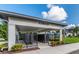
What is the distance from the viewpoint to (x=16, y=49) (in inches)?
A: 530

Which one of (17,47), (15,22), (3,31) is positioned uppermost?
(15,22)

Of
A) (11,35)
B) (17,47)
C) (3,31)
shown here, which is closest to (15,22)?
(11,35)

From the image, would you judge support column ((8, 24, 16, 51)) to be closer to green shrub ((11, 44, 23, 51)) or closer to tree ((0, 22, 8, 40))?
green shrub ((11, 44, 23, 51))

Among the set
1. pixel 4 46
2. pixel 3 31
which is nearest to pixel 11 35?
pixel 3 31

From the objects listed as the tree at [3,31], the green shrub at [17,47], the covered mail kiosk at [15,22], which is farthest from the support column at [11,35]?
the tree at [3,31]

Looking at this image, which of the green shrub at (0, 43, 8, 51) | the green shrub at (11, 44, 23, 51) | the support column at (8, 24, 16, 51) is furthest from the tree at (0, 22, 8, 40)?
the green shrub at (11, 44, 23, 51)

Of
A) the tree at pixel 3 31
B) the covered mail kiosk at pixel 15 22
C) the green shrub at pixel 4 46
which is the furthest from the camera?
the tree at pixel 3 31

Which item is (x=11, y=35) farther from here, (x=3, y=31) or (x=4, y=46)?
(x=4, y=46)

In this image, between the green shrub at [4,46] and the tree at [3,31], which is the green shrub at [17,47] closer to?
the green shrub at [4,46]

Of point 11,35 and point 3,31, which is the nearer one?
point 11,35

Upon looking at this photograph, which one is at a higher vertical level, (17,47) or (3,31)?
(3,31)
